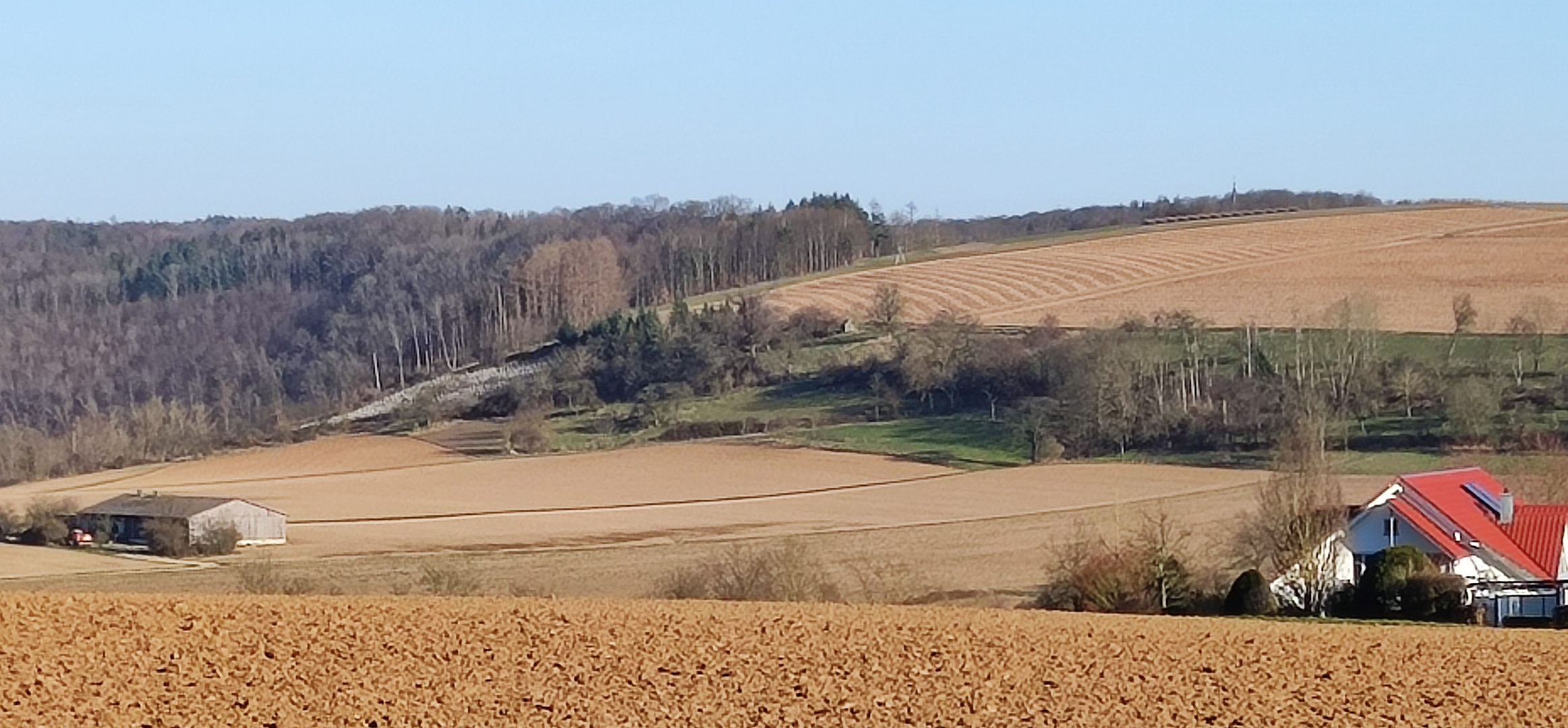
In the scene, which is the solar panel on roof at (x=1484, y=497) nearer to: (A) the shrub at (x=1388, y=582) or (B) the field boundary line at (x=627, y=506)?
(A) the shrub at (x=1388, y=582)

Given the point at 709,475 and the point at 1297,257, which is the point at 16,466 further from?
the point at 1297,257

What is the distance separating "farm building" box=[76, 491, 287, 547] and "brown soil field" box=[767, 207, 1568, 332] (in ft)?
111

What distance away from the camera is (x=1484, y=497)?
1704 inches

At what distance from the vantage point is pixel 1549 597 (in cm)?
3616

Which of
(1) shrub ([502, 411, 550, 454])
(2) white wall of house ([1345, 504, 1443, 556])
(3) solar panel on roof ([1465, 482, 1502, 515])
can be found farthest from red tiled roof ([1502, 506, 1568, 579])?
(1) shrub ([502, 411, 550, 454])

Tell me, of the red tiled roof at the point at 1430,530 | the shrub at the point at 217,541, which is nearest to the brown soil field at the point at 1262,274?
the red tiled roof at the point at 1430,530

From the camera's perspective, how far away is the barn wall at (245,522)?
51.0 meters

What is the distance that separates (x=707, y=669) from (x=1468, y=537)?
26.0 meters

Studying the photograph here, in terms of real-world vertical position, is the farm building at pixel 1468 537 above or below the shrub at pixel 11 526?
below

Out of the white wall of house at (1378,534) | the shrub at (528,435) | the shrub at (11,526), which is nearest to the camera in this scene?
the white wall of house at (1378,534)

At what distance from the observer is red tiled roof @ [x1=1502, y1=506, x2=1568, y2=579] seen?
40.3m

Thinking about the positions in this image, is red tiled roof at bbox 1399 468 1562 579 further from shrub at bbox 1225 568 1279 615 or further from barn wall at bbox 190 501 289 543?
barn wall at bbox 190 501 289 543

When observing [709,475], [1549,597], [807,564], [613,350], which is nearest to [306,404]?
[613,350]

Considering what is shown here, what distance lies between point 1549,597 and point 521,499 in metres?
31.9
